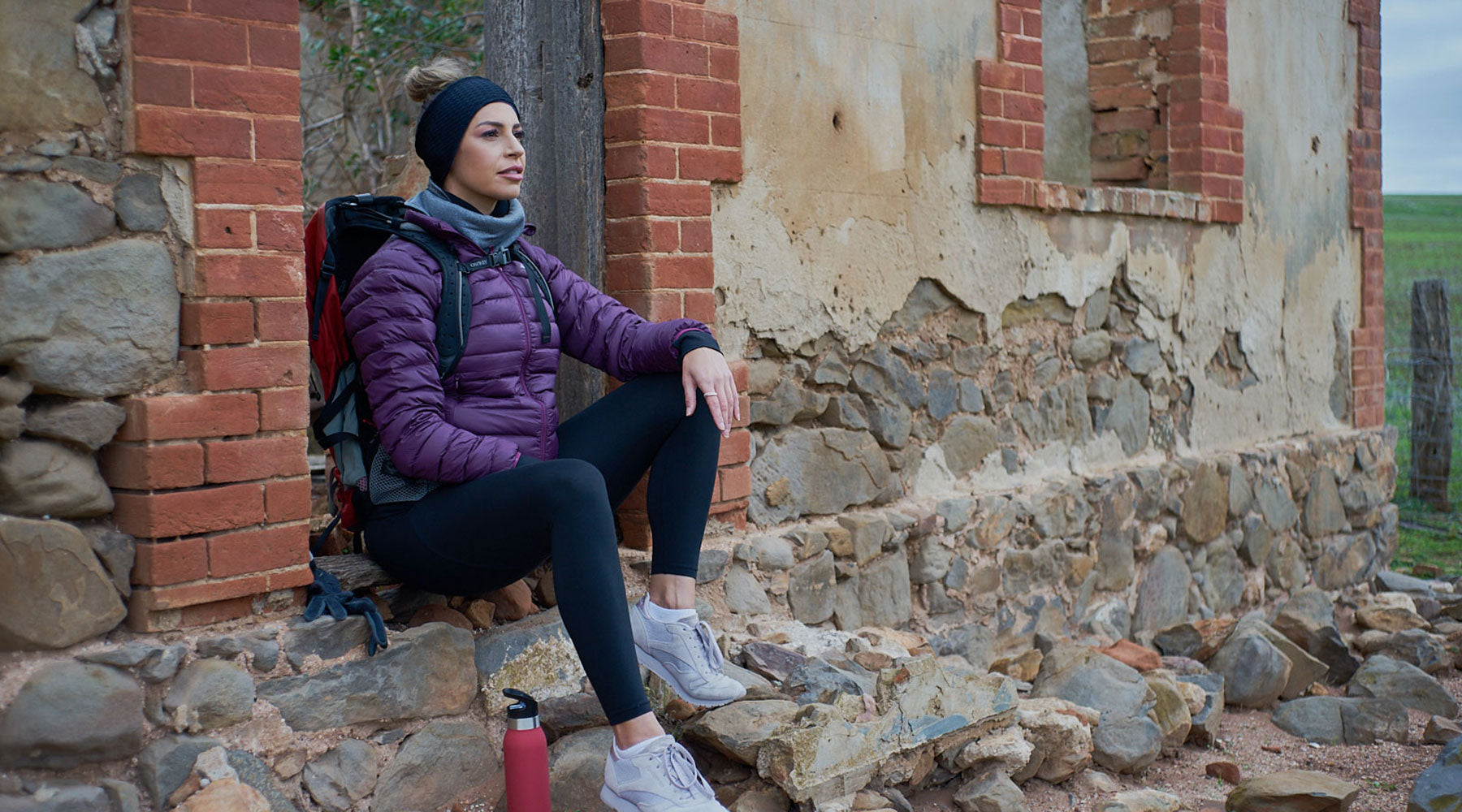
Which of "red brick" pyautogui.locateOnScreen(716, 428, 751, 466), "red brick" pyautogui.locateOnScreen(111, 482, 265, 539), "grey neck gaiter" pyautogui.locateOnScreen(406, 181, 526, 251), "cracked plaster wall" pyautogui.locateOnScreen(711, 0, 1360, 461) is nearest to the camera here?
"red brick" pyautogui.locateOnScreen(111, 482, 265, 539)

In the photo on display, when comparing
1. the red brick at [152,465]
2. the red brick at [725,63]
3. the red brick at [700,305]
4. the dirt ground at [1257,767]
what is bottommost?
the dirt ground at [1257,767]

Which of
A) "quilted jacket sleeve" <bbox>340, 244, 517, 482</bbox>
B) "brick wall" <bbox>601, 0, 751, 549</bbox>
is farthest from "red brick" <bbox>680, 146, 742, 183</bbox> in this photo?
"quilted jacket sleeve" <bbox>340, 244, 517, 482</bbox>

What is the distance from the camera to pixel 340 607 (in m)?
2.67

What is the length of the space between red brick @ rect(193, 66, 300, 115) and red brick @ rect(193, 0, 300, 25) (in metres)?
0.10

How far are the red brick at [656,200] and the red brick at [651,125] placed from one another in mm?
115

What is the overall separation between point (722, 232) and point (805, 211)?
1.07 feet

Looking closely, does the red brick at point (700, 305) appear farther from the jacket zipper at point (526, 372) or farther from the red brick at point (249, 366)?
the red brick at point (249, 366)

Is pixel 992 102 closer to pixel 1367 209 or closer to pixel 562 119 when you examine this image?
pixel 562 119

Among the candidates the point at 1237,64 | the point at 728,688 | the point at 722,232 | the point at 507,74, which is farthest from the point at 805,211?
the point at 1237,64

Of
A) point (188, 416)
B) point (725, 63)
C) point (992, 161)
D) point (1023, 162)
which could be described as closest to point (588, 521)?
point (188, 416)

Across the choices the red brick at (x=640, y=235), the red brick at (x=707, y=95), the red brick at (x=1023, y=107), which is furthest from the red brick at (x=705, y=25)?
the red brick at (x=1023, y=107)

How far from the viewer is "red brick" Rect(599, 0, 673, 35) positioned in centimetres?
323

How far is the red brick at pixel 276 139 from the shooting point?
2.51m

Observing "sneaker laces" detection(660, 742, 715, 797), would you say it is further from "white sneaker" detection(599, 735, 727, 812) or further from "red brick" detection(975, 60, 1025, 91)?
"red brick" detection(975, 60, 1025, 91)
